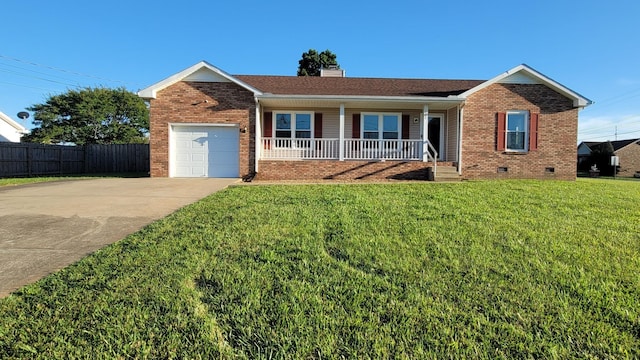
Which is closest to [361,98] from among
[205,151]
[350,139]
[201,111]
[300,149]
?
[350,139]

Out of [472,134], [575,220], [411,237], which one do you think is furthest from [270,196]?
[472,134]

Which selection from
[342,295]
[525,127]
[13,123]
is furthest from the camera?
[13,123]

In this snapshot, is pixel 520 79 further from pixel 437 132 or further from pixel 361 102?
pixel 361 102

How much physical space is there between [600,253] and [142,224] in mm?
6163

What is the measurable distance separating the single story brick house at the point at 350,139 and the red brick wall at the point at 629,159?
110 ft

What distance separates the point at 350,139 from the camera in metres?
13.4

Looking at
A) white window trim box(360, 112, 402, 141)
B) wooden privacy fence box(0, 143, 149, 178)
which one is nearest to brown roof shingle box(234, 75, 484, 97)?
white window trim box(360, 112, 402, 141)

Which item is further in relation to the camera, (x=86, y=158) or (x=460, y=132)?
(x=86, y=158)

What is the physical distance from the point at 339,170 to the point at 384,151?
2.20 metres

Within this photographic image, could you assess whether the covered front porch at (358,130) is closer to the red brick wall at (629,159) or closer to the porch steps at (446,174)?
the porch steps at (446,174)

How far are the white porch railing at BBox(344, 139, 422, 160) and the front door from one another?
4.38ft

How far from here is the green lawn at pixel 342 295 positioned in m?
2.10

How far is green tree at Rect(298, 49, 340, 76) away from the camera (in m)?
34.4

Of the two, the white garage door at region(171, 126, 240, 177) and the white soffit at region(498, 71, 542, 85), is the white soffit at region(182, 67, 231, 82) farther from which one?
the white soffit at region(498, 71, 542, 85)
